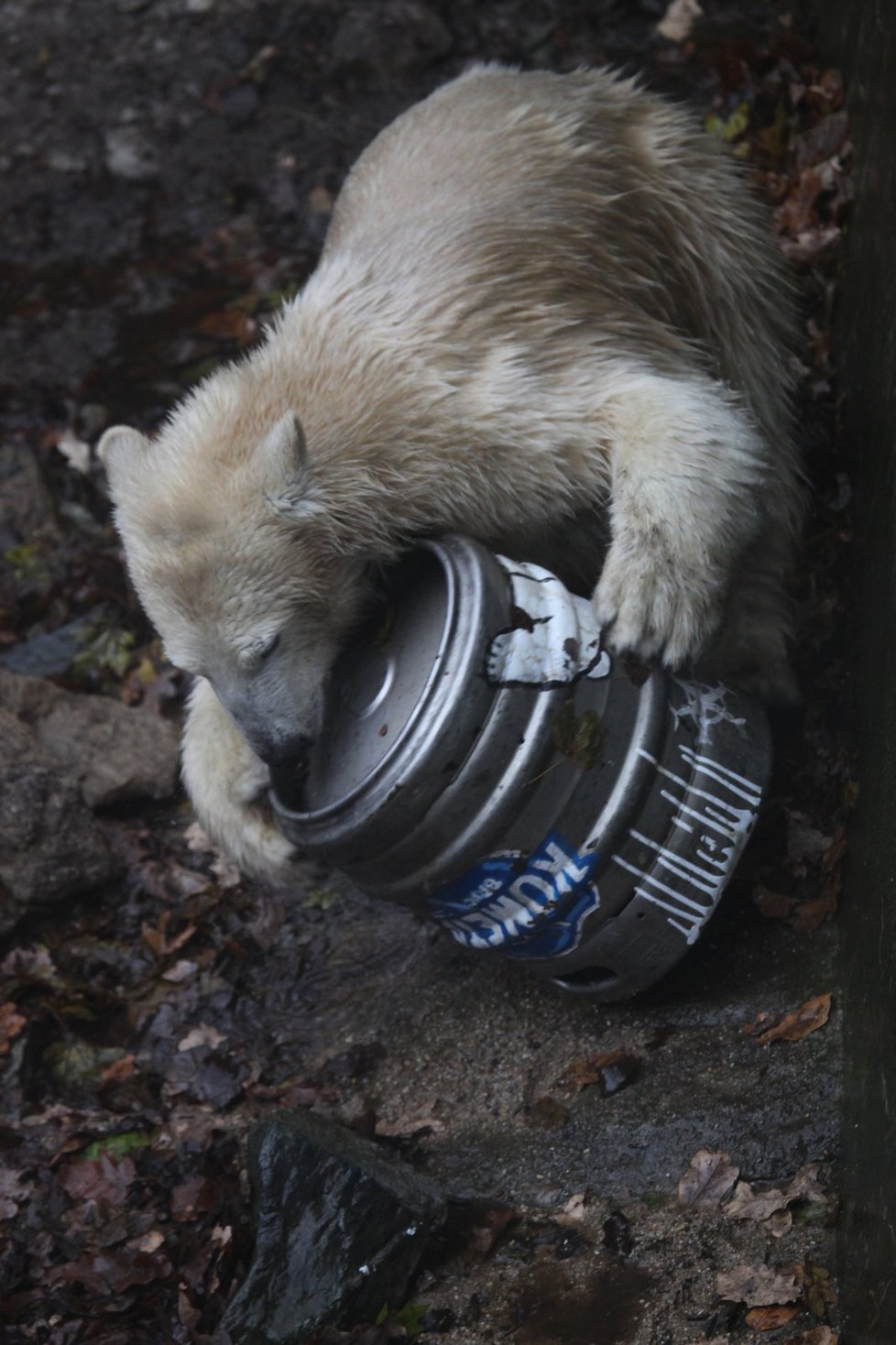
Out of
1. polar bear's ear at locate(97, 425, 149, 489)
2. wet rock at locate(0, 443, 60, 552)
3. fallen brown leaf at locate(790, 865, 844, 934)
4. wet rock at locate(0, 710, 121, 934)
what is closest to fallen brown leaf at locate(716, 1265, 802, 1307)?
fallen brown leaf at locate(790, 865, 844, 934)

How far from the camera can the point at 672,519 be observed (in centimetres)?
307

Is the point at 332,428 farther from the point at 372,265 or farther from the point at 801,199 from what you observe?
the point at 801,199

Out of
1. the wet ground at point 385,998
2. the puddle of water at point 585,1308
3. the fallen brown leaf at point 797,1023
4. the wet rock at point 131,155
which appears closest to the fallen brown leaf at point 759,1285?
the wet ground at point 385,998

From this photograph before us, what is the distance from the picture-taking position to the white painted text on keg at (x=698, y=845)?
9.82ft

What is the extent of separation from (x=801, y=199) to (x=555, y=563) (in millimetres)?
1942

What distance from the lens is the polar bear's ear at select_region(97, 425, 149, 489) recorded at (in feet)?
11.1

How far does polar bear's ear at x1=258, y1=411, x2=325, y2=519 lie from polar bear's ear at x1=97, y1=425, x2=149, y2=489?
43 cm

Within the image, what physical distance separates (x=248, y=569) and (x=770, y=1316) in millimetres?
1781

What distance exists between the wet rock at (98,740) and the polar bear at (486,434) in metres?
0.83

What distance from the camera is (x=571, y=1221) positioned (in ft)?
9.34

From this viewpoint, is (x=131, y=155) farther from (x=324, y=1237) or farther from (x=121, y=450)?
(x=324, y=1237)

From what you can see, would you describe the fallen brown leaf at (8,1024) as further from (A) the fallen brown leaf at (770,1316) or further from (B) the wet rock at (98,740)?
(A) the fallen brown leaf at (770,1316)

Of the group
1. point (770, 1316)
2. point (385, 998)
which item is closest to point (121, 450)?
point (385, 998)

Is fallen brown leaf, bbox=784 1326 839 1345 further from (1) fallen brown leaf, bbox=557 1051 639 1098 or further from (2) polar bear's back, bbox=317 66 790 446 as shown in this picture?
(2) polar bear's back, bbox=317 66 790 446
